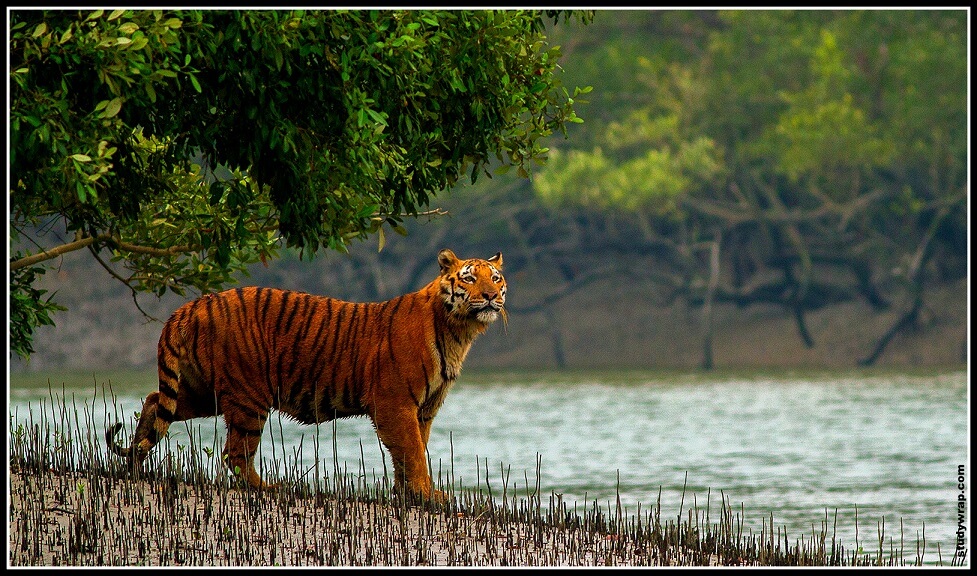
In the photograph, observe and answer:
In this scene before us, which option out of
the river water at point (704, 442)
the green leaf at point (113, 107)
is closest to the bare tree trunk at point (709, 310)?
the river water at point (704, 442)

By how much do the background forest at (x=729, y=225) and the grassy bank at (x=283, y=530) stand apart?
110 ft

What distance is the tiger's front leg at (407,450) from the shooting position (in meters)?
11.7

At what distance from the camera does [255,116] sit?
395 inches

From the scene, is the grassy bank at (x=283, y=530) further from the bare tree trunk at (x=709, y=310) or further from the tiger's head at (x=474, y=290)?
the bare tree trunk at (x=709, y=310)

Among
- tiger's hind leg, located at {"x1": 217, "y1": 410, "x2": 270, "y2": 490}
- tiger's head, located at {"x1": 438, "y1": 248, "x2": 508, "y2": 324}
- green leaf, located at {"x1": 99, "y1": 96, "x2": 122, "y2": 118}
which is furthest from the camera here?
tiger's hind leg, located at {"x1": 217, "y1": 410, "x2": 270, "y2": 490}

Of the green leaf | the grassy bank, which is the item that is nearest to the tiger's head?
the grassy bank

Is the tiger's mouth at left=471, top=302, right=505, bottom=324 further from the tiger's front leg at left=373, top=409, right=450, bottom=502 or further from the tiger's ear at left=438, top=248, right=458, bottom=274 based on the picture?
the tiger's front leg at left=373, top=409, right=450, bottom=502

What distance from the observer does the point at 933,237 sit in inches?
1815

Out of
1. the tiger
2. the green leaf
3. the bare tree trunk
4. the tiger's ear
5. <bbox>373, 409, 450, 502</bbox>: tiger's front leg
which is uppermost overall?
the bare tree trunk

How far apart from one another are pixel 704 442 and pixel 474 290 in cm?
1514

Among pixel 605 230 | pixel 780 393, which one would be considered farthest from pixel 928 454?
pixel 605 230

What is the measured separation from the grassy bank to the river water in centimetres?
45

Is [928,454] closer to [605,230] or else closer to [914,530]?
[914,530]

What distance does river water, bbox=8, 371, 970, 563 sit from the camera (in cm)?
1689
